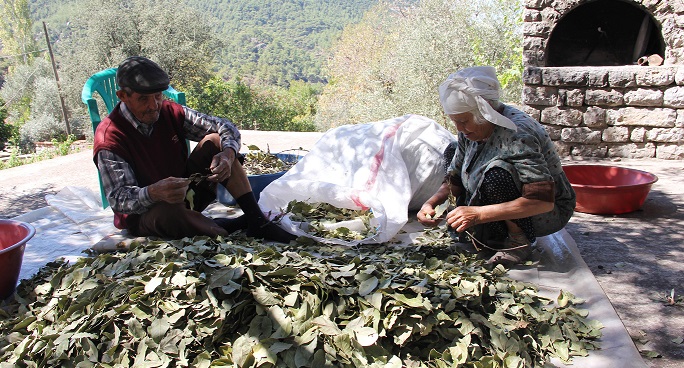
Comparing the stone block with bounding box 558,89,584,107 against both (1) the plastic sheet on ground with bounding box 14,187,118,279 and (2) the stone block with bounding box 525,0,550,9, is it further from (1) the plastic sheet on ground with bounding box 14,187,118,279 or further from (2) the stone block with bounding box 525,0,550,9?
(1) the plastic sheet on ground with bounding box 14,187,118,279

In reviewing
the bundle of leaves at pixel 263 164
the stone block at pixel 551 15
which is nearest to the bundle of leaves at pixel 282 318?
the bundle of leaves at pixel 263 164

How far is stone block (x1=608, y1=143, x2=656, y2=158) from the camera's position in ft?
15.2

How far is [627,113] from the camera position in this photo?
461 centimetres

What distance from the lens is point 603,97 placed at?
462cm

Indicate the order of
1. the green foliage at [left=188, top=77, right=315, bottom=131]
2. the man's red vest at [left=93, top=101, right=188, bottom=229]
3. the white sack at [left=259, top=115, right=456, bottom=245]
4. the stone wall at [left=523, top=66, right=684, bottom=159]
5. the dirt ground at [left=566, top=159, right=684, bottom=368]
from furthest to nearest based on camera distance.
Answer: the green foliage at [left=188, top=77, right=315, bottom=131] → the stone wall at [left=523, top=66, right=684, bottom=159] → the white sack at [left=259, top=115, right=456, bottom=245] → the man's red vest at [left=93, top=101, right=188, bottom=229] → the dirt ground at [left=566, top=159, right=684, bottom=368]

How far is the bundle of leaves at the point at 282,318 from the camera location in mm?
1589

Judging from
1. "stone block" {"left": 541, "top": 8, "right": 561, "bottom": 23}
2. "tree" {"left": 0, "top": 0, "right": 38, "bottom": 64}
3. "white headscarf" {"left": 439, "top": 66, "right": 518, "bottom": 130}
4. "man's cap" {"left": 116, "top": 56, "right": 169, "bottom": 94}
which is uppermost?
"tree" {"left": 0, "top": 0, "right": 38, "bottom": 64}

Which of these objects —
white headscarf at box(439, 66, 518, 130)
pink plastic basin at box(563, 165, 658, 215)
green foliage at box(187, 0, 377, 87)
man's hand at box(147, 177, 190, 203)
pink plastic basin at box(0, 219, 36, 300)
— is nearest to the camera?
pink plastic basin at box(0, 219, 36, 300)

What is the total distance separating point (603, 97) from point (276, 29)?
1606 inches

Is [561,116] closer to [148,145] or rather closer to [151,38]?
[148,145]

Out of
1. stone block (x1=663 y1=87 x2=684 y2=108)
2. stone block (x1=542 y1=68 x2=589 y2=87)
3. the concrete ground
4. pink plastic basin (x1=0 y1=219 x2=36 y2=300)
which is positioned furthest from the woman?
stone block (x1=663 y1=87 x2=684 y2=108)

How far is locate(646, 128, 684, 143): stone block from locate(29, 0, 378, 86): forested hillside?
27.9m

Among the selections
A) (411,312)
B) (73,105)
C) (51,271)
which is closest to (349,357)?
(411,312)

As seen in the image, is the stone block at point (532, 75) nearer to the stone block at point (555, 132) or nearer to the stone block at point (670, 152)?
the stone block at point (555, 132)
